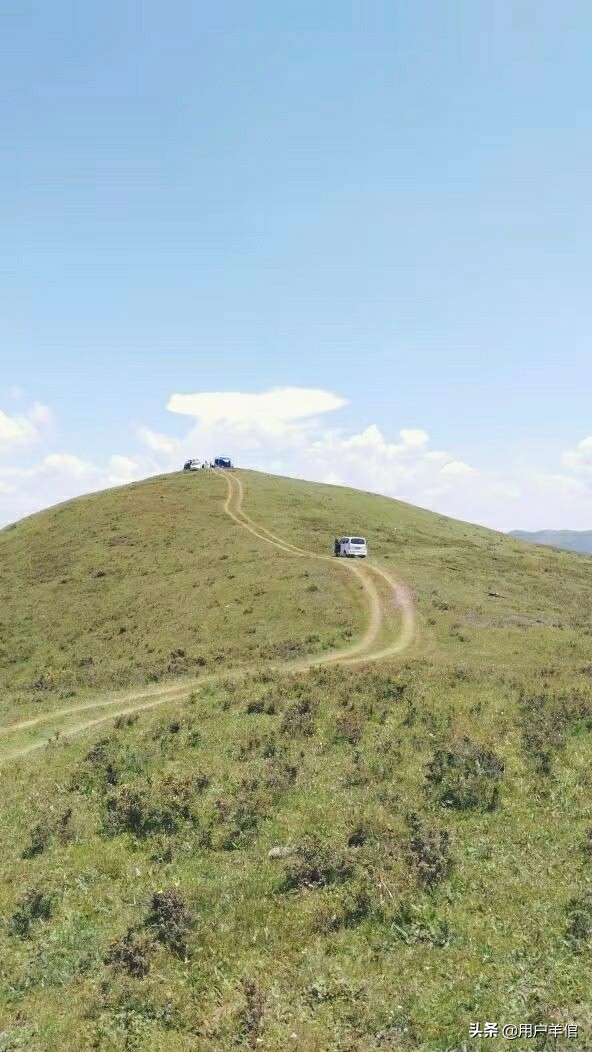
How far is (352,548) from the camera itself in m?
63.1

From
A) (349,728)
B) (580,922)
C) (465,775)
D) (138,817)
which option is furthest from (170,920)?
(349,728)

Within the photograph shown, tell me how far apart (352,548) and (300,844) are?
47.7 meters

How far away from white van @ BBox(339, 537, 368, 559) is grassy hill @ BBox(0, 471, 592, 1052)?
23.1 meters

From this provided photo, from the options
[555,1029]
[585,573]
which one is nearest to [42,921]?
[555,1029]

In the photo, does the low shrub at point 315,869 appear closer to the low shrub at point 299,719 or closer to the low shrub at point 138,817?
the low shrub at point 138,817

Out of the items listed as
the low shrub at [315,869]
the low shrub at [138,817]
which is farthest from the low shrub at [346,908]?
the low shrub at [138,817]

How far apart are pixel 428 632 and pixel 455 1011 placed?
29116 mm

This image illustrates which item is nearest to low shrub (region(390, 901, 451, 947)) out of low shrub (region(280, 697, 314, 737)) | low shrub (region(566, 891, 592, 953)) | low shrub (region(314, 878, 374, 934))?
low shrub (region(314, 878, 374, 934))

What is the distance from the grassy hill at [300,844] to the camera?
1128 centimetres

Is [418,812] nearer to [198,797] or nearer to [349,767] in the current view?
[349,767]

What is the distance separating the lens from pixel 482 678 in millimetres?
27016

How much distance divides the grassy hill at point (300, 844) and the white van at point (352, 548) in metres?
23.1

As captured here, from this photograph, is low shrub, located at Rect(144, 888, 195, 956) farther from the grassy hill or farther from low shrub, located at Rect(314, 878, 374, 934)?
low shrub, located at Rect(314, 878, 374, 934)

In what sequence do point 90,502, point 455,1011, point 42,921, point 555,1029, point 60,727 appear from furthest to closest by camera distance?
point 90,502 → point 60,727 → point 42,921 → point 455,1011 → point 555,1029
